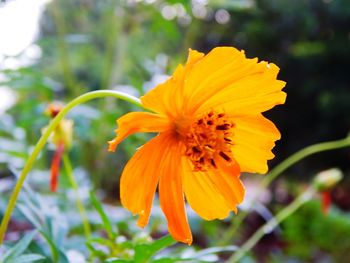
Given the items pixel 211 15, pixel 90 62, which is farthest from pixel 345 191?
pixel 90 62

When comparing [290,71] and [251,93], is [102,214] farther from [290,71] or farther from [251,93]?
[290,71]

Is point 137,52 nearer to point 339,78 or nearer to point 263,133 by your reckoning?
point 339,78

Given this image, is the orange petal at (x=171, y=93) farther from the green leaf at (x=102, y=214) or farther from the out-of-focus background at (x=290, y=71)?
the out-of-focus background at (x=290, y=71)

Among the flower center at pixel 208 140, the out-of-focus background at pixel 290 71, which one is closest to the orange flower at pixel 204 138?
the flower center at pixel 208 140

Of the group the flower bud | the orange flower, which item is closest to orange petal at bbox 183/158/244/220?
the orange flower

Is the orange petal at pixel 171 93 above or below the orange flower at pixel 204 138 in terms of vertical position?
above

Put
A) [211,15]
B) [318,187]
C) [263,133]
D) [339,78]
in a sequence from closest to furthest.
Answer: [263,133] < [318,187] < [339,78] < [211,15]

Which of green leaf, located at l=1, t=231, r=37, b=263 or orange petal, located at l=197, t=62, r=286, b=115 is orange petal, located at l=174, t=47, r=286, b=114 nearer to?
orange petal, located at l=197, t=62, r=286, b=115
